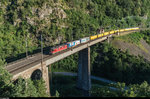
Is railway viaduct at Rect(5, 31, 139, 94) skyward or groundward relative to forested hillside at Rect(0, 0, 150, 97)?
groundward

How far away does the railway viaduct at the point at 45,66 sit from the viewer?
109ft

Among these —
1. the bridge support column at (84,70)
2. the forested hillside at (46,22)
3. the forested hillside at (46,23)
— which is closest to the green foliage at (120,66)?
the forested hillside at (46,23)

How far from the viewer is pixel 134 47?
85562 millimetres

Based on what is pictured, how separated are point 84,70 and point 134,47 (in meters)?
39.3

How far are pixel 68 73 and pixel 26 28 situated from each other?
3076 centimetres

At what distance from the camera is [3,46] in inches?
2625

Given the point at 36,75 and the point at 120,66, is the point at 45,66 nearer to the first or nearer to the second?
the point at 36,75

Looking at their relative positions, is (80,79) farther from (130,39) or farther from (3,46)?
(130,39)

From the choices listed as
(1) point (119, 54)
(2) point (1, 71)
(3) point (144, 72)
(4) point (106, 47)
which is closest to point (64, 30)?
(4) point (106, 47)

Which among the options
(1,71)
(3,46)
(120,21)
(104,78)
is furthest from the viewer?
(120,21)

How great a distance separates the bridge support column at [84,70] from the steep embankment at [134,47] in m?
30.3

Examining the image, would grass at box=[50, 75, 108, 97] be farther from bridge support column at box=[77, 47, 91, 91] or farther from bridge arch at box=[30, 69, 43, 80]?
bridge arch at box=[30, 69, 43, 80]

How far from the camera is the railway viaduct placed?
3322 centimetres

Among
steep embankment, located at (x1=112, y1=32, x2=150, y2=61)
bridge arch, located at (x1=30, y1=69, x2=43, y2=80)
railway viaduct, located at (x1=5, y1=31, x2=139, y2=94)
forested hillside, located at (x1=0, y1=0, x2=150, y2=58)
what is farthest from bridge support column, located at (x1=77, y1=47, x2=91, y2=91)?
steep embankment, located at (x1=112, y1=32, x2=150, y2=61)
